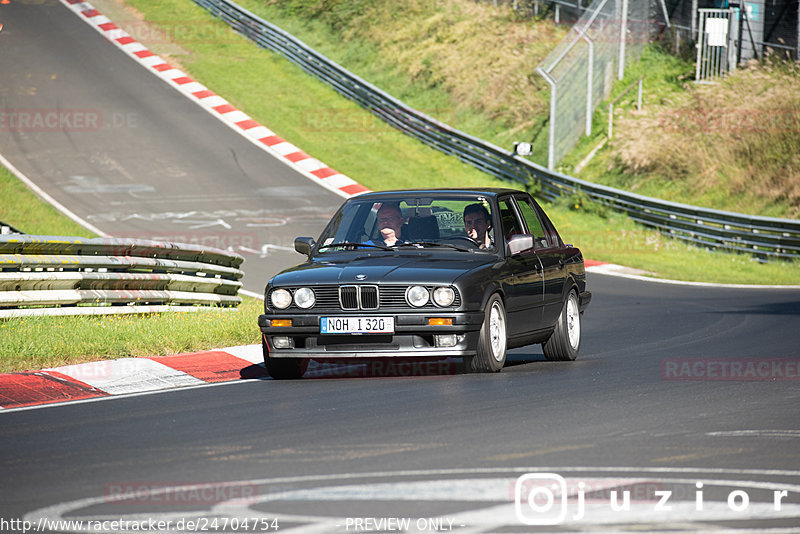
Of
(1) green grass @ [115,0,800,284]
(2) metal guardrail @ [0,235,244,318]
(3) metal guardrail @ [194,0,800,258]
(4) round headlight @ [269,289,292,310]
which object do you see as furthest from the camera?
(1) green grass @ [115,0,800,284]

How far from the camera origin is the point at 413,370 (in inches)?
403

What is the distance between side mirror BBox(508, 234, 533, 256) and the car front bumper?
3.24ft

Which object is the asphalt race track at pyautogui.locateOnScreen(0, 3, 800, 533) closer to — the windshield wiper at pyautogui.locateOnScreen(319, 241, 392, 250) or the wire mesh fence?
the windshield wiper at pyautogui.locateOnScreen(319, 241, 392, 250)

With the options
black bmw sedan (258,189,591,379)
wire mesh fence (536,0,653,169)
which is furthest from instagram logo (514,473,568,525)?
wire mesh fence (536,0,653,169)

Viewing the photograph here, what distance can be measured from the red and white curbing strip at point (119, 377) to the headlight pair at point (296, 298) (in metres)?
0.92

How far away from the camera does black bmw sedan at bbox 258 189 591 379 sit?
9211 mm

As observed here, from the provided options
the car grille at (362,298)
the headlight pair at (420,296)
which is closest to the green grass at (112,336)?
the car grille at (362,298)

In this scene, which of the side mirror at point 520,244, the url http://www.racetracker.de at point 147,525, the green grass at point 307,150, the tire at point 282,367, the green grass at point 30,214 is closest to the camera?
the url http://www.racetracker.de at point 147,525

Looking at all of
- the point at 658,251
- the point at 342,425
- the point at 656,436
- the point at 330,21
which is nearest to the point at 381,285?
the point at 342,425

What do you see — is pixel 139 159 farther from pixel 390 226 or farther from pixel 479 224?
pixel 479 224

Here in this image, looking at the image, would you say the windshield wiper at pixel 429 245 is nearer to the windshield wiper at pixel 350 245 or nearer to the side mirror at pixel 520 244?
the windshield wiper at pixel 350 245

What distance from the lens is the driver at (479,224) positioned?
10.3 meters

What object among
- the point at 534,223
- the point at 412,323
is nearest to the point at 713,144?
the point at 534,223

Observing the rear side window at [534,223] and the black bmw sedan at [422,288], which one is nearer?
the black bmw sedan at [422,288]
